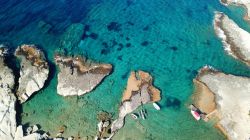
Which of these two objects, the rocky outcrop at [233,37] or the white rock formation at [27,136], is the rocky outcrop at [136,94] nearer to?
the white rock formation at [27,136]

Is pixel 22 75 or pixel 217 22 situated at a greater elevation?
pixel 217 22

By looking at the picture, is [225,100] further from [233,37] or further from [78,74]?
[78,74]

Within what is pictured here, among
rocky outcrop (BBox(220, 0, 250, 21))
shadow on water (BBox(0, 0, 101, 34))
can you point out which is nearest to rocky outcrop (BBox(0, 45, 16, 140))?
shadow on water (BBox(0, 0, 101, 34))

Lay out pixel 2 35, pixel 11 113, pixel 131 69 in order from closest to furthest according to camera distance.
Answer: pixel 11 113, pixel 131 69, pixel 2 35

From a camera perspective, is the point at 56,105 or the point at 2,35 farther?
the point at 2,35

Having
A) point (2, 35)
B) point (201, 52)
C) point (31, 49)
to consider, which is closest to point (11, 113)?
point (31, 49)

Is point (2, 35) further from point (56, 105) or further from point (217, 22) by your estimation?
point (217, 22)

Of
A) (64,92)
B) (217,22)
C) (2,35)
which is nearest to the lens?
(64,92)
